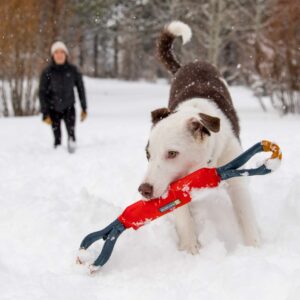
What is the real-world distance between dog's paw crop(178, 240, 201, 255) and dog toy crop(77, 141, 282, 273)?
37 centimetres

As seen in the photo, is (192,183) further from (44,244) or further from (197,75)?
A: (197,75)

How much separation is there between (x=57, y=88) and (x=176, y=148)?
209 inches

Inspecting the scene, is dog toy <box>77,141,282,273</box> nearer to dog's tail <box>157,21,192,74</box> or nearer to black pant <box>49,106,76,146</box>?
dog's tail <box>157,21,192,74</box>

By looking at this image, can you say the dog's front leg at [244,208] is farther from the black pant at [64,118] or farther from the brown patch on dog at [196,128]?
the black pant at [64,118]

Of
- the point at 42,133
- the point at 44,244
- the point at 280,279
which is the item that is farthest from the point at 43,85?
the point at 280,279

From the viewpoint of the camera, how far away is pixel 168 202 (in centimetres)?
305

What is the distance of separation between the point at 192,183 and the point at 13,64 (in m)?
11.9

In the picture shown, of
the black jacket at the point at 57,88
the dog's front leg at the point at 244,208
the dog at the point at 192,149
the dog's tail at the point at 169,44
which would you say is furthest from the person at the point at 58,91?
the dog's front leg at the point at 244,208

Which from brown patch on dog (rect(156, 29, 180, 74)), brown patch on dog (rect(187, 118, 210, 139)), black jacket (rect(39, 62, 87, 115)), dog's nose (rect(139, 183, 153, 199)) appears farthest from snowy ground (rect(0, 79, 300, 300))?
black jacket (rect(39, 62, 87, 115))

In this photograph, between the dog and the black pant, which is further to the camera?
the black pant

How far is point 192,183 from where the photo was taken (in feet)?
10.1

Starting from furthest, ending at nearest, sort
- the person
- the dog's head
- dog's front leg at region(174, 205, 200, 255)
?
1. the person
2. dog's front leg at region(174, 205, 200, 255)
3. the dog's head

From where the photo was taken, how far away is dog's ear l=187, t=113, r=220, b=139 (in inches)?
122

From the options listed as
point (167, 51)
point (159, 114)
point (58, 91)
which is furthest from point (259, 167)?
point (58, 91)
